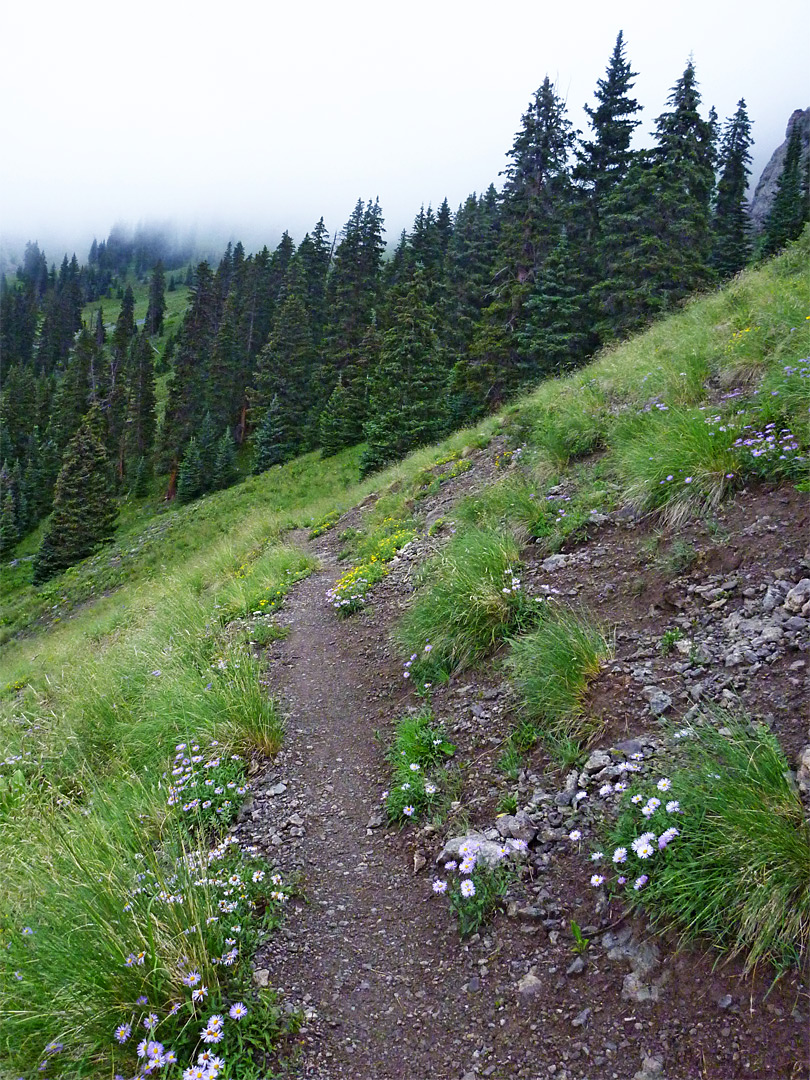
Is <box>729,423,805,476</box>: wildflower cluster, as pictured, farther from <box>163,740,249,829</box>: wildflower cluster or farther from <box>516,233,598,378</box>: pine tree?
<box>516,233,598,378</box>: pine tree

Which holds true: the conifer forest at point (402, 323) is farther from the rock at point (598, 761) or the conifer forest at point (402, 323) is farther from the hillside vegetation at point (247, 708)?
the rock at point (598, 761)

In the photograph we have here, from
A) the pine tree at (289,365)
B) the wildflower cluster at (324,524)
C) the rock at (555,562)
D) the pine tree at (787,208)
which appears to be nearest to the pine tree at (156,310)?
the pine tree at (289,365)

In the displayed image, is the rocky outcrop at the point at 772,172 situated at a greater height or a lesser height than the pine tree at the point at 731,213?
greater

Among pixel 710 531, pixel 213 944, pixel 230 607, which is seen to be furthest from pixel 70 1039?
pixel 230 607

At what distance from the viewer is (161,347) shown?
95.3 m

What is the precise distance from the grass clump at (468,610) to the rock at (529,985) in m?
2.61

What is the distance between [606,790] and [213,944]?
2097 millimetres

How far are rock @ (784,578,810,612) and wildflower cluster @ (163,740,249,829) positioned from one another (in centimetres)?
388

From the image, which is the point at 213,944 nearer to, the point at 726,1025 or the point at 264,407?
the point at 726,1025

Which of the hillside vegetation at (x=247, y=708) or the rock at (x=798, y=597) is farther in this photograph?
the rock at (x=798, y=597)

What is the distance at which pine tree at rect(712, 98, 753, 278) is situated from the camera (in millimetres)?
38094

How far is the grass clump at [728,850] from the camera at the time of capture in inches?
91.2

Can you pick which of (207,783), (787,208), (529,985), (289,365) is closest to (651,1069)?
(529,985)

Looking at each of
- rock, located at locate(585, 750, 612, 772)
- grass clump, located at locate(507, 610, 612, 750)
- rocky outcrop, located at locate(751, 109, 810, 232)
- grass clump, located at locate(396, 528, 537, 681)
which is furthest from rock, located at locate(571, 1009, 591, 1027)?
rocky outcrop, located at locate(751, 109, 810, 232)
